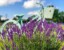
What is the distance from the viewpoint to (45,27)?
166 inches

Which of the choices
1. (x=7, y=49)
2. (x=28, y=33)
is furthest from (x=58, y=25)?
(x=7, y=49)

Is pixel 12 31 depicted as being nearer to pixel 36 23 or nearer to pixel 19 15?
pixel 36 23

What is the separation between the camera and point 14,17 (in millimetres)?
5316

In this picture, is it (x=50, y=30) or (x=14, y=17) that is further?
(x=14, y=17)

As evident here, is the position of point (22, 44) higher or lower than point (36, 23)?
lower

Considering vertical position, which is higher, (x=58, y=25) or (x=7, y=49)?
(x=58, y=25)

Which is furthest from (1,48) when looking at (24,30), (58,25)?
(58,25)

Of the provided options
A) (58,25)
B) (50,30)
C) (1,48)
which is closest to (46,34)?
(50,30)

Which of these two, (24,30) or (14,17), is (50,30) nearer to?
(24,30)

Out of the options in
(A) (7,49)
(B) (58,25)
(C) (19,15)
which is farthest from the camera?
(C) (19,15)

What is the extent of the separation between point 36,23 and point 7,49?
63cm

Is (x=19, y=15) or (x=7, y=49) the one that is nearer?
(x=7, y=49)

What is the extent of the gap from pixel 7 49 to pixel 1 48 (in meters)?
0.16

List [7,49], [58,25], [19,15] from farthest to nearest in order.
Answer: [19,15], [58,25], [7,49]
